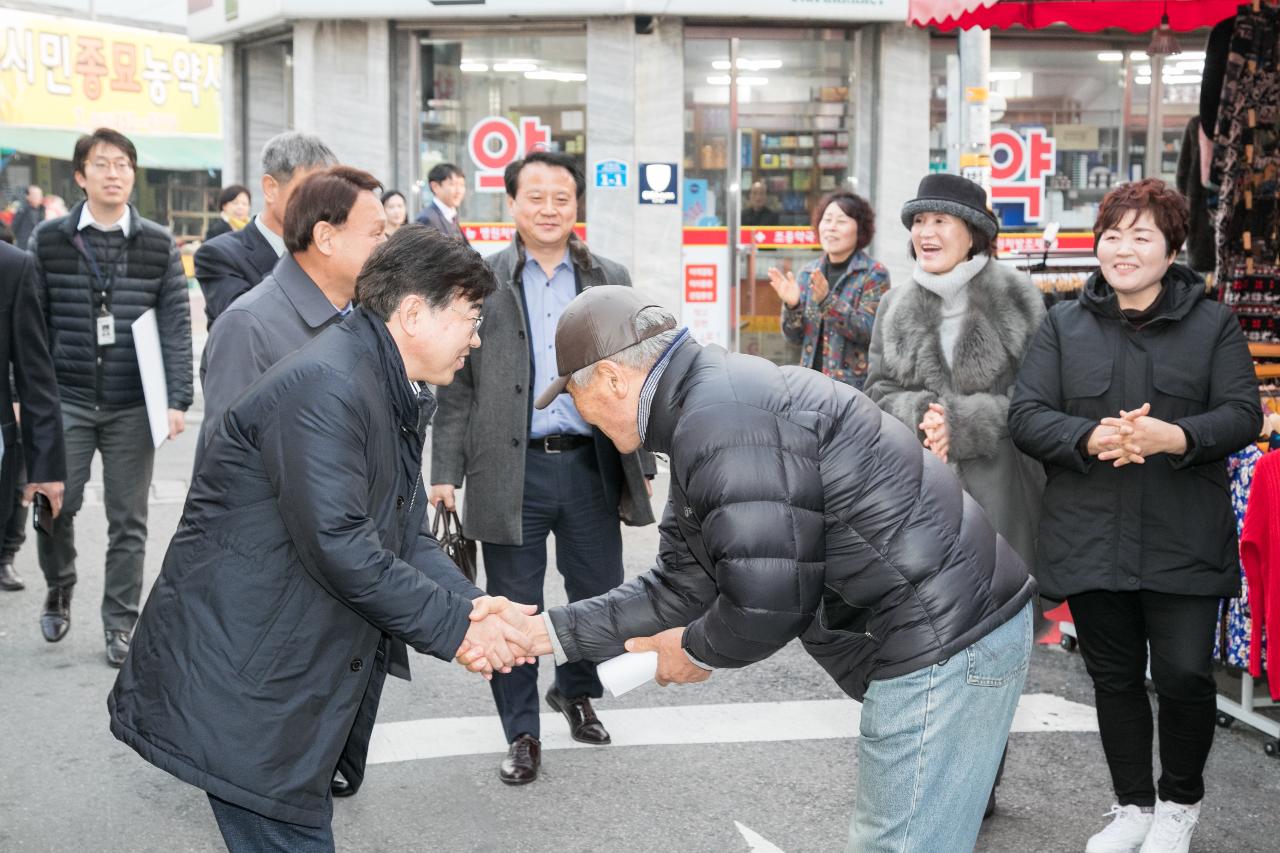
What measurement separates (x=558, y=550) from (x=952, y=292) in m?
1.77

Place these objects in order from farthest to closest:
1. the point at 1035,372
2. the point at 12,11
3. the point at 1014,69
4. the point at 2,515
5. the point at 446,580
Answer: the point at 12,11 < the point at 1014,69 < the point at 2,515 < the point at 1035,372 < the point at 446,580

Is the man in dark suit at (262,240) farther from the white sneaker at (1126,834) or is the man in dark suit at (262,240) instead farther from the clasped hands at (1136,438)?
the white sneaker at (1126,834)

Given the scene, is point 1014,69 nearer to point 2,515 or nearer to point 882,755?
point 2,515

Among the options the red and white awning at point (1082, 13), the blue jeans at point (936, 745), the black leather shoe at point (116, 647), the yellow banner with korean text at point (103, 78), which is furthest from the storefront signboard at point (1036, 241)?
the yellow banner with korean text at point (103, 78)

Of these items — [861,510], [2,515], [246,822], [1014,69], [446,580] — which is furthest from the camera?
[1014,69]

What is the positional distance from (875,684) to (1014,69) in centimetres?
1350

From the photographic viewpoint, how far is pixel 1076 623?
448 cm

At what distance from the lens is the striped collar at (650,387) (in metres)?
2.93

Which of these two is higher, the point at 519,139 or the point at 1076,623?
the point at 519,139

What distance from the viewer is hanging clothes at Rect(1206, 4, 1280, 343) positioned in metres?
6.55

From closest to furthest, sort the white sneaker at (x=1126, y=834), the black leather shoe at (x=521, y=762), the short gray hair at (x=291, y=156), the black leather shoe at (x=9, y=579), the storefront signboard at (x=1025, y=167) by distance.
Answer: the white sneaker at (x=1126, y=834) → the black leather shoe at (x=521, y=762) → the short gray hair at (x=291, y=156) → the black leather shoe at (x=9, y=579) → the storefront signboard at (x=1025, y=167)

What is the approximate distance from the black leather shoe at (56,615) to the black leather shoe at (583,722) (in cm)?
264

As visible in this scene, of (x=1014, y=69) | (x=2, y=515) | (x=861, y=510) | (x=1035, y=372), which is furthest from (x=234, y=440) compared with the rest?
(x=1014, y=69)

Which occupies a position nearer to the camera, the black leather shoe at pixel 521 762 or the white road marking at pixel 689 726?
the black leather shoe at pixel 521 762
